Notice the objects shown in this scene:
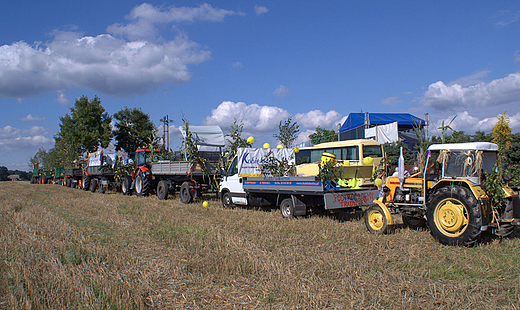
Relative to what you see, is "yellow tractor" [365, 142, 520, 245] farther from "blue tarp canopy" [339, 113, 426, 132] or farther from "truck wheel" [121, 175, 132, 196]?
"blue tarp canopy" [339, 113, 426, 132]

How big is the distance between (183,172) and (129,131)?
3383 cm

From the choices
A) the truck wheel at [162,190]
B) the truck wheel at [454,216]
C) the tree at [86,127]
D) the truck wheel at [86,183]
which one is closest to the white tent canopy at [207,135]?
the truck wheel at [162,190]

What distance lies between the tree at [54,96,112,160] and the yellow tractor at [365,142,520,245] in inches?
1448

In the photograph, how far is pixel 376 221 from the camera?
6.93m

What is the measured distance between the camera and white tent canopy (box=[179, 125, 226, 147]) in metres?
13.8

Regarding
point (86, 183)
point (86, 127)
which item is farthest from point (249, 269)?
point (86, 127)

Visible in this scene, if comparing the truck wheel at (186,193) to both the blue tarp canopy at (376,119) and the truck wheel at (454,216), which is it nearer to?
the truck wheel at (454,216)

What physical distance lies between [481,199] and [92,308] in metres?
5.60

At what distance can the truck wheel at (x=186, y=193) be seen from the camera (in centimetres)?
1291

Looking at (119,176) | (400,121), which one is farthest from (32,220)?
(400,121)

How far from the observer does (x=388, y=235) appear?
6.64 m

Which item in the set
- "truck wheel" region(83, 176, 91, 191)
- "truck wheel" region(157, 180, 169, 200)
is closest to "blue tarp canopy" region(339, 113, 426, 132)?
"truck wheel" region(157, 180, 169, 200)

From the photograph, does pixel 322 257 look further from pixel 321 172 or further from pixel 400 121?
pixel 400 121

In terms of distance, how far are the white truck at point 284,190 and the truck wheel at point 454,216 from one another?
238 cm
